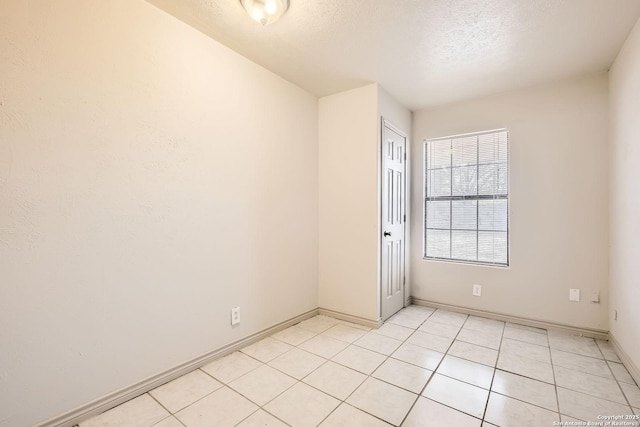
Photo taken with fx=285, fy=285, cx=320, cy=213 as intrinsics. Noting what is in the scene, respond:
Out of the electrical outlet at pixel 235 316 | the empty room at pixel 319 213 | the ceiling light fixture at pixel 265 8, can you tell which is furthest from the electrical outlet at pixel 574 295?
the ceiling light fixture at pixel 265 8

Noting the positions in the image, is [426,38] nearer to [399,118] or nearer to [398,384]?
[399,118]

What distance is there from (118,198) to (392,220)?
250 cm

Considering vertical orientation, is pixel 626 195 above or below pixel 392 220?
above

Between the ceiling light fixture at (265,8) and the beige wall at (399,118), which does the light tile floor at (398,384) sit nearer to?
the beige wall at (399,118)

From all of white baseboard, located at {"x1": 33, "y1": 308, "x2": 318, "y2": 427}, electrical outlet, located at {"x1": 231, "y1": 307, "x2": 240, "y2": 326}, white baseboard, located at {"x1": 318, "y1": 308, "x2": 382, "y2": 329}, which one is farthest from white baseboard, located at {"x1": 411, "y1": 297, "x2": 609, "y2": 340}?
electrical outlet, located at {"x1": 231, "y1": 307, "x2": 240, "y2": 326}

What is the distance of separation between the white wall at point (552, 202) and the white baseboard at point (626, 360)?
0.69 feet

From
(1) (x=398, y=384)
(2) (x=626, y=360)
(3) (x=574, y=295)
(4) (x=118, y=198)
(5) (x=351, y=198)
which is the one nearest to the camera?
(4) (x=118, y=198)

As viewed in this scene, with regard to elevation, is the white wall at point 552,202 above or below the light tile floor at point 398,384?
above

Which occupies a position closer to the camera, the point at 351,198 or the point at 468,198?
the point at 351,198

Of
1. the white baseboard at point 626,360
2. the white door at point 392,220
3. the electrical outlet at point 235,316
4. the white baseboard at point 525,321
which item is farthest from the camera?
the white door at point 392,220

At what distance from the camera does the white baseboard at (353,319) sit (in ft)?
9.39

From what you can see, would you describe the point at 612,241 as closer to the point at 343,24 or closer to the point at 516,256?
the point at 516,256

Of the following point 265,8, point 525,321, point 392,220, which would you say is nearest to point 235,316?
point 392,220

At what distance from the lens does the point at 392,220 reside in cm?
318
